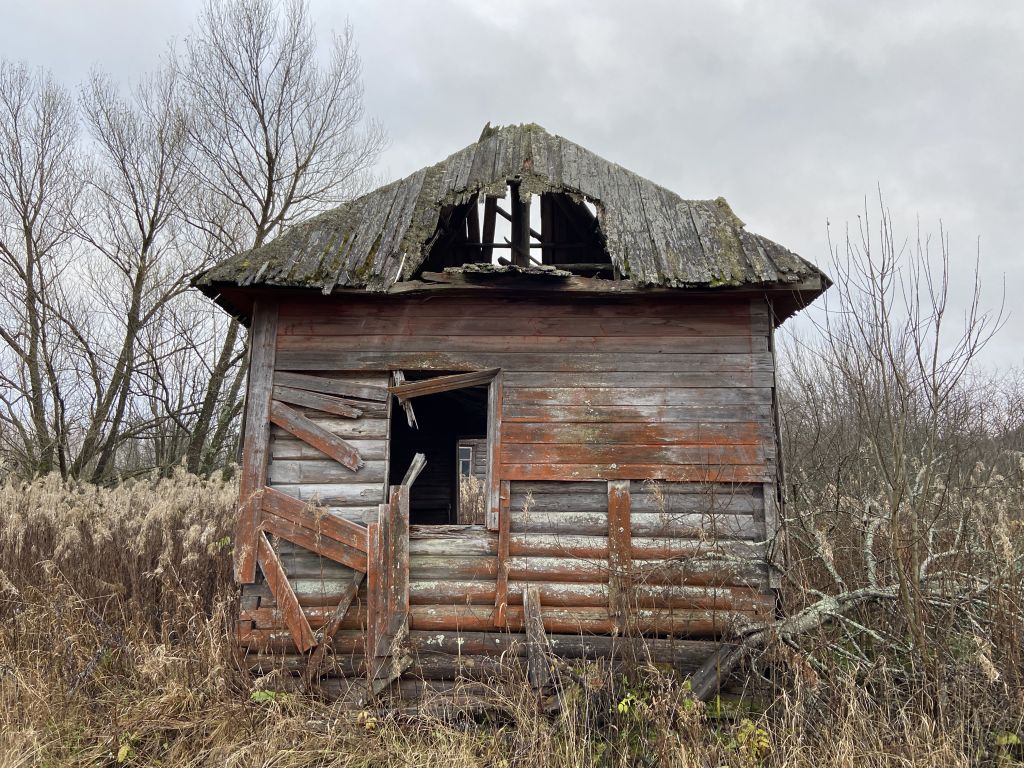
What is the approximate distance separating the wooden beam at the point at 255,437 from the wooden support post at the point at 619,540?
9.87 ft

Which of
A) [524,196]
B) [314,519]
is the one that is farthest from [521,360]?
[314,519]

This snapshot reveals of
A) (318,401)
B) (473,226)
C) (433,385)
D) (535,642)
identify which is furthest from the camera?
(473,226)

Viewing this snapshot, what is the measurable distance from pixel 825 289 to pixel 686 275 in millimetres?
1243

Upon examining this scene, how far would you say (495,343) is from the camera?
5.82 meters

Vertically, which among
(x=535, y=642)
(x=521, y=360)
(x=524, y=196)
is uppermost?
(x=524, y=196)

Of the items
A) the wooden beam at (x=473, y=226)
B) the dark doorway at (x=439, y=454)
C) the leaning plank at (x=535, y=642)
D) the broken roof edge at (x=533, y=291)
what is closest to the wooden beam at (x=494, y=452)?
the leaning plank at (x=535, y=642)

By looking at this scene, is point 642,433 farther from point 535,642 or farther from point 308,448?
point 308,448

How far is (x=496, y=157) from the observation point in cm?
711

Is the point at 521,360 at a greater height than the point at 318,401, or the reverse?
the point at 521,360

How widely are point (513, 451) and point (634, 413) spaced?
1121 millimetres

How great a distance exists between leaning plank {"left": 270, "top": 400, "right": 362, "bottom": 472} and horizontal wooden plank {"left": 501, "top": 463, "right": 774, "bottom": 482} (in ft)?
4.42

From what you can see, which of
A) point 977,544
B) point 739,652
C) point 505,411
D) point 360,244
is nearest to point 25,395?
point 360,244

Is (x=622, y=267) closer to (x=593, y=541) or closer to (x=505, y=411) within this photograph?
(x=505, y=411)

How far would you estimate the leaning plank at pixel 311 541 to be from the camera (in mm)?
5375
